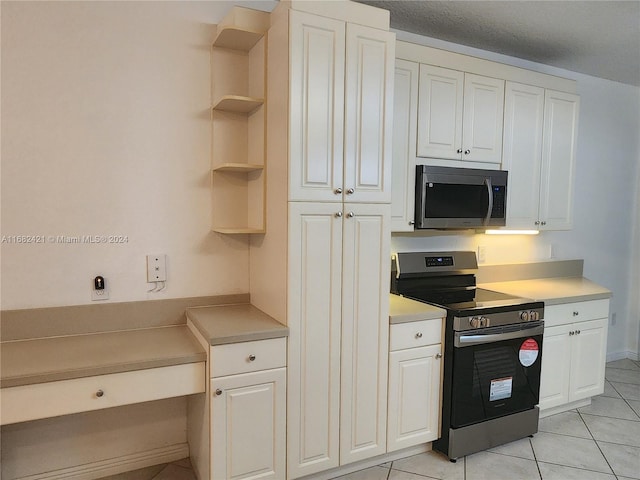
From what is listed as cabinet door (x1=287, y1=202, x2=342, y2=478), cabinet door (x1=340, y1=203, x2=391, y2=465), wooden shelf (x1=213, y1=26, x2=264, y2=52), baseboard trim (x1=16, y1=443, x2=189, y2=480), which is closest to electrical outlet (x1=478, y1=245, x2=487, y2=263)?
cabinet door (x1=340, y1=203, x2=391, y2=465)

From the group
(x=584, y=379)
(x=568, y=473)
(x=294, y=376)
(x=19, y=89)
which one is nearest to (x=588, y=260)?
(x=584, y=379)

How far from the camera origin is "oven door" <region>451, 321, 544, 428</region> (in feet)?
8.20

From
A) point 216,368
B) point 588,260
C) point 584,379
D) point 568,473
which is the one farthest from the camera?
point 588,260

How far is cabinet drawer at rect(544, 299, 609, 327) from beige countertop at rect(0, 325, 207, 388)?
2221 millimetres

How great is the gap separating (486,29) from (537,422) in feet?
8.30

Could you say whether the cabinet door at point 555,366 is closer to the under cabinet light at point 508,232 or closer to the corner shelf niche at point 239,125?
the under cabinet light at point 508,232

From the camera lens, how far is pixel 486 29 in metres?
3.00

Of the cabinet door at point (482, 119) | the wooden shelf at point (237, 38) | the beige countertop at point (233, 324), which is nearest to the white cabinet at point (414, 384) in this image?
the beige countertop at point (233, 324)

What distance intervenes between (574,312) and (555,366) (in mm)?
388

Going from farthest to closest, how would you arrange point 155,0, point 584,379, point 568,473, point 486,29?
1. point 584,379
2. point 486,29
3. point 568,473
4. point 155,0

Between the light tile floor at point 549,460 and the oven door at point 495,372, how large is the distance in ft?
0.74

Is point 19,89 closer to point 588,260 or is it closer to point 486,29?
point 486,29

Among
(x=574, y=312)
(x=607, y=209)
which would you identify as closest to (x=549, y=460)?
(x=574, y=312)

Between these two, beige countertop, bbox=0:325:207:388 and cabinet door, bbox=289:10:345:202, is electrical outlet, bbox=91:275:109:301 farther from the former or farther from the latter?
cabinet door, bbox=289:10:345:202
